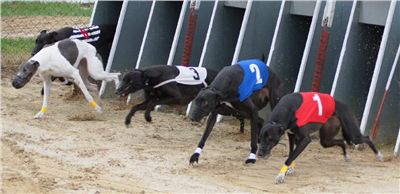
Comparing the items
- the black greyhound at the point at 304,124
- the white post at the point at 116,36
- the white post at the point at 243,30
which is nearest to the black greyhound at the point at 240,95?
the black greyhound at the point at 304,124

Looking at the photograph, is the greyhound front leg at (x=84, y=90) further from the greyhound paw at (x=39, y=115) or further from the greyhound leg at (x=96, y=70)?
the greyhound paw at (x=39, y=115)

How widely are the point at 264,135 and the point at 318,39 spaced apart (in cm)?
258

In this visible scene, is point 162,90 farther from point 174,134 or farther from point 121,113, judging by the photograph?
point 121,113

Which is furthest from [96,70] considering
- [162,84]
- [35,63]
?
[162,84]

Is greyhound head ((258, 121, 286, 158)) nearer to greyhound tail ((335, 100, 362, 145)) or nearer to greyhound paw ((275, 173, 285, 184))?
greyhound paw ((275, 173, 285, 184))

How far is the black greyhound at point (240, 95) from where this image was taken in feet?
25.9

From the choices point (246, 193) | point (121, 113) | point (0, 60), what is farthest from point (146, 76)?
point (0, 60)

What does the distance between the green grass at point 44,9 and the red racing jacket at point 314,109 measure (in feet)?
29.6

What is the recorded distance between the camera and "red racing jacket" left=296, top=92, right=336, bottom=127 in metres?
7.55

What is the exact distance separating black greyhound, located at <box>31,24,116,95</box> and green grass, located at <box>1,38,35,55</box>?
7.44 ft

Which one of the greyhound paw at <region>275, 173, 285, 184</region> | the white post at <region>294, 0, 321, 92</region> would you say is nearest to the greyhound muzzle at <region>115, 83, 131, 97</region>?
the white post at <region>294, 0, 321, 92</region>

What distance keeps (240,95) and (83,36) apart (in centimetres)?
364

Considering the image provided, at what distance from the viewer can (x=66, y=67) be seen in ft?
33.1

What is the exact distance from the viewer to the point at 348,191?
23.4 feet
